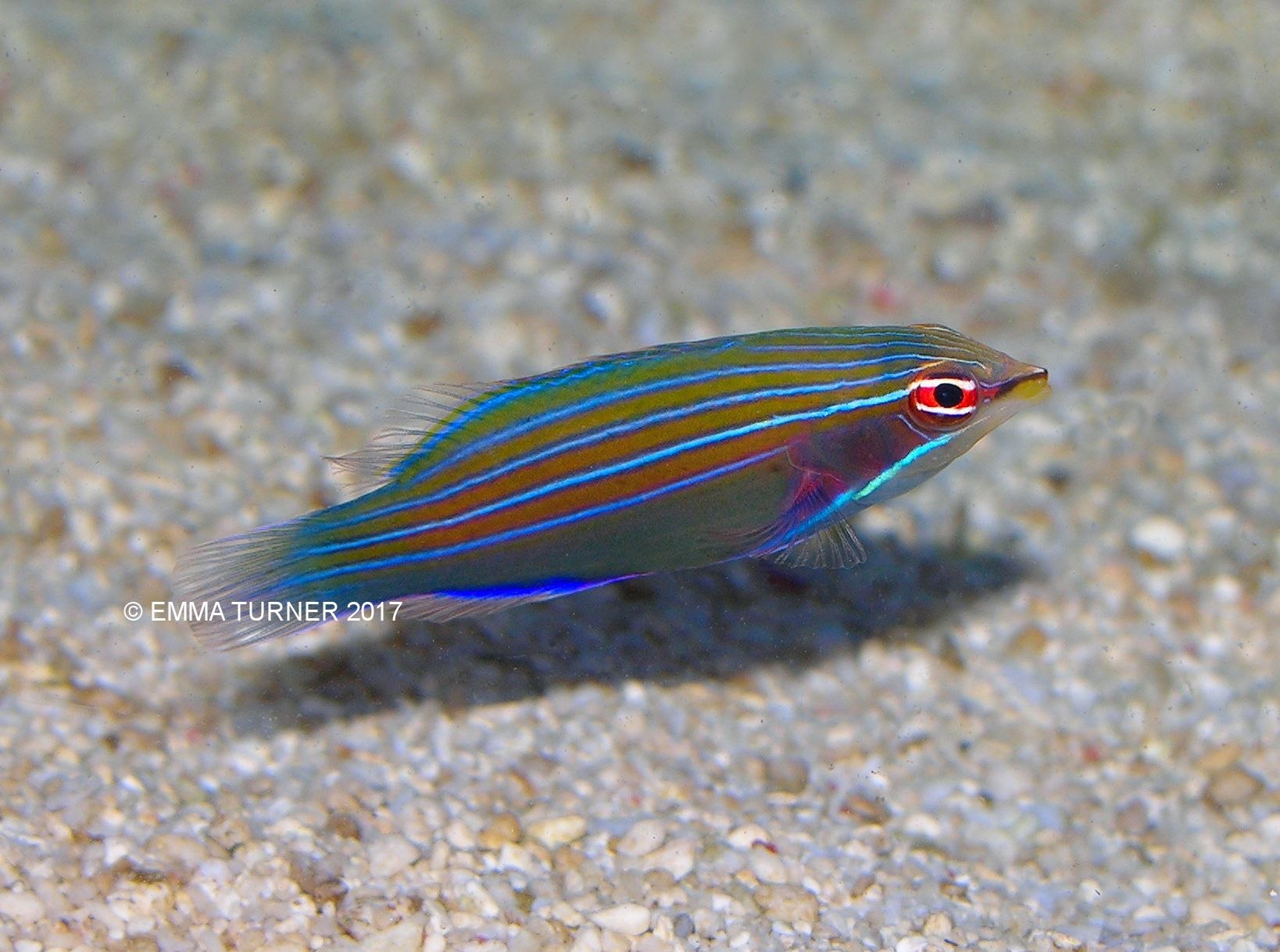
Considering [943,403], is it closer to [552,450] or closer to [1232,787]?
[552,450]

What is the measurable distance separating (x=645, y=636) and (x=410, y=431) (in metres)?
1.66

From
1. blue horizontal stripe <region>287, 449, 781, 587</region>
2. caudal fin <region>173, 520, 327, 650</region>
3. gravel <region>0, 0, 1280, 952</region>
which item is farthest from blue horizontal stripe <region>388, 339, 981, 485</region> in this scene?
gravel <region>0, 0, 1280, 952</region>

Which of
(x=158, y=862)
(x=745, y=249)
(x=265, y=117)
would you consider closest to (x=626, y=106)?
(x=745, y=249)

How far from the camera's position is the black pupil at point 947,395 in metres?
3.00

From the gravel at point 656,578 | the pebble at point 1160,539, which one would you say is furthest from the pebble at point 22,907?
the pebble at point 1160,539

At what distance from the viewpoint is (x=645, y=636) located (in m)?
4.47

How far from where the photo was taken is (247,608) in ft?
10.5

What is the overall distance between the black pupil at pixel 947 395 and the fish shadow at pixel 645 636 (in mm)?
1729

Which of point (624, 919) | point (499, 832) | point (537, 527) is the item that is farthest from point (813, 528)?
point (499, 832)

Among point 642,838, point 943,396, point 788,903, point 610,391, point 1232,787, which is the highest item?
point 610,391

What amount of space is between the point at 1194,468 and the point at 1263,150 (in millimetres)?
2343

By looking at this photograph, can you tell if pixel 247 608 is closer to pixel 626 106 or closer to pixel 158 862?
pixel 158 862

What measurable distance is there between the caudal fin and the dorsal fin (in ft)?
0.75

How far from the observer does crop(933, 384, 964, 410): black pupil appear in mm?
3004
